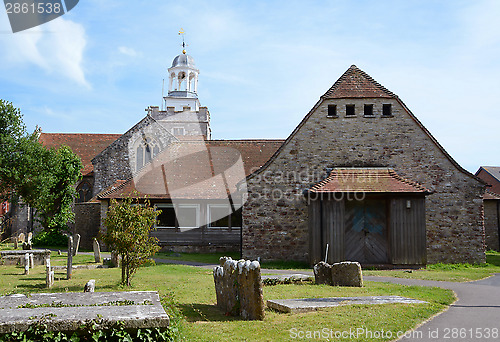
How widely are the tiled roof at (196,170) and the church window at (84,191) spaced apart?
964 cm

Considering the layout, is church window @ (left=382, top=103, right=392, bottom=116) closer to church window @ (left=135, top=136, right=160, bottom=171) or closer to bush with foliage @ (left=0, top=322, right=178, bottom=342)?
bush with foliage @ (left=0, top=322, right=178, bottom=342)

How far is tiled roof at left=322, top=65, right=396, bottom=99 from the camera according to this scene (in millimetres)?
22359

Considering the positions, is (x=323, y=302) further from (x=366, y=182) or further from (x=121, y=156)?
(x=121, y=156)

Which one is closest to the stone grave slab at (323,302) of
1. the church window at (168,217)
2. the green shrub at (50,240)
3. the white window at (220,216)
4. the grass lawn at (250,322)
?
the grass lawn at (250,322)

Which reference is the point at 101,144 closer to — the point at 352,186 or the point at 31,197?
the point at 31,197

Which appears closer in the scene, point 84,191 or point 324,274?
point 324,274

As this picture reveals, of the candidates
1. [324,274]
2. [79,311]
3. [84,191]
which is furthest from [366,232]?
[84,191]

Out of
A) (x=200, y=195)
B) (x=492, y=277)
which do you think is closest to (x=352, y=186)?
(x=492, y=277)

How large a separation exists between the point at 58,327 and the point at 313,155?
59.6 feet

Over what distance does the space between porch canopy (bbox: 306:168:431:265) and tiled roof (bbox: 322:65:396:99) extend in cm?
410

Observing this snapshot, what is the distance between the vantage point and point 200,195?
2778 cm

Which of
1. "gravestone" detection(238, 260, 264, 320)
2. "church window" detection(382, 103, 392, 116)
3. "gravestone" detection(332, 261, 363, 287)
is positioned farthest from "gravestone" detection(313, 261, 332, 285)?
"church window" detection(382, 103, 392, 116)

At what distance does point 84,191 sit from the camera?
3891 cm

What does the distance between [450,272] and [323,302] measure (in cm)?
1074
